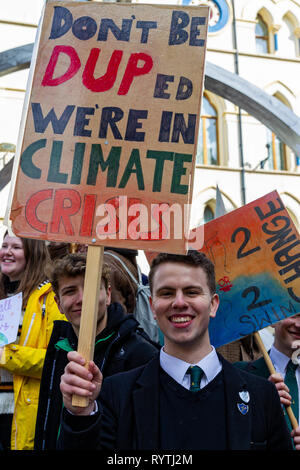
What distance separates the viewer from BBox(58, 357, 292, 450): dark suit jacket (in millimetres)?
1472

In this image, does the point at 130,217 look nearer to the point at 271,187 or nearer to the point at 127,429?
the point at 127,429

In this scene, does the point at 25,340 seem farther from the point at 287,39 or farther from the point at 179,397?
the point at 287,39

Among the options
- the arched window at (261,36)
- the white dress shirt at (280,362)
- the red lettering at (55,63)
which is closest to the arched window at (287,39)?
the arched window at (261,36)

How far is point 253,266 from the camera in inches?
103

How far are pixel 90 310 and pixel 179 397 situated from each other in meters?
0.38

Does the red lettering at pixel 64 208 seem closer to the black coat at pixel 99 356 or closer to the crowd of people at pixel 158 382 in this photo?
the crowd of people at pixel 158 382

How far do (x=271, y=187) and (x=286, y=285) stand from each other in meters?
12.6

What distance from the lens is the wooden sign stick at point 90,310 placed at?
5.06ft

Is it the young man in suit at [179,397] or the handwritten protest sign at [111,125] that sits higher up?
the handwritten protest sign at [111,125]

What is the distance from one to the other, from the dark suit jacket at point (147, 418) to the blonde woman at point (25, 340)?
946 mm

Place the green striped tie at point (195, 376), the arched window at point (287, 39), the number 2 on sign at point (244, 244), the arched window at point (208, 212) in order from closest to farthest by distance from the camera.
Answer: the green striped tie at point (195, 376)
the number 2 on sign at point (244, 244)
the arched window at point (208, 212)
the arched window at point (287, 39)

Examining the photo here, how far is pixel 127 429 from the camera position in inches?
61.2

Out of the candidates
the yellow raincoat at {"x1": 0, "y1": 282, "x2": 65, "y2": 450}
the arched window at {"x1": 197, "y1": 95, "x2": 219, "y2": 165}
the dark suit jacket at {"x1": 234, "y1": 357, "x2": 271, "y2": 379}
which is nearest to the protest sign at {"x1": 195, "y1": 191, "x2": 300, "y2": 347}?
the dark suit jacket at {"x1": 234, "y1": 357, "x2": 271, "y2": 379}

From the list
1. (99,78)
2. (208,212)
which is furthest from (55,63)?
(208,212)
